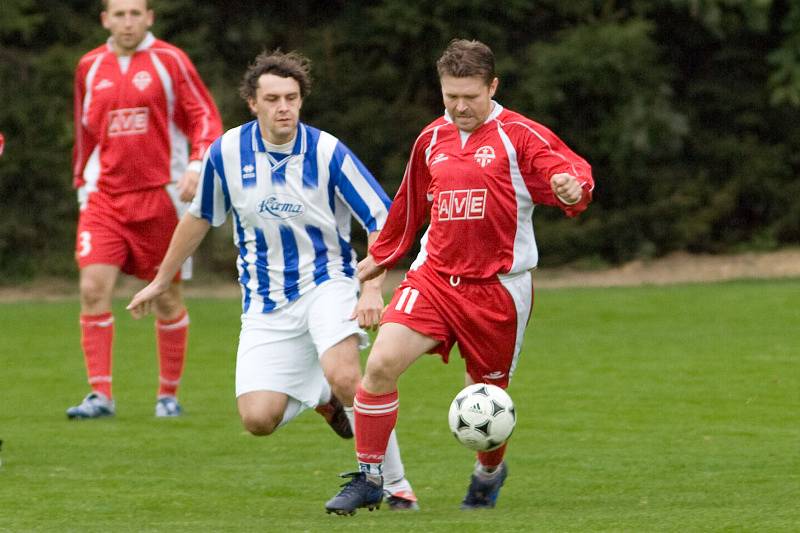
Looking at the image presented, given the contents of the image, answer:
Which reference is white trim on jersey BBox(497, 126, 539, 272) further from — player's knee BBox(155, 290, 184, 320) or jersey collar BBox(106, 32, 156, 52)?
jersey collar BBox(106, 32, 156, 52)

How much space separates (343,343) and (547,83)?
1237cm

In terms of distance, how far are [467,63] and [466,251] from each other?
28.5 inches

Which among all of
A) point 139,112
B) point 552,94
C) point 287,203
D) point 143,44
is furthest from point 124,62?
point 552,94

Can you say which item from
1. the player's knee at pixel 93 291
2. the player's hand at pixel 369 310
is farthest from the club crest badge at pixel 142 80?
the player's hand at pixel 369 310

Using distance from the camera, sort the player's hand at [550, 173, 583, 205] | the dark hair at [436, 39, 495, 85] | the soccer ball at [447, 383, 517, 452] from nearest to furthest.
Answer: the player's hand at [550, 173, 583, 205], the soccer ball at [447, 383, 517, 452], the dark hair at [436, 39, 495, 85]

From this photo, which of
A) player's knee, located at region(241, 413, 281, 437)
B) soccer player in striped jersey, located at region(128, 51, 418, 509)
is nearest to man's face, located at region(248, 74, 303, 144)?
soccer player in striped jersey, located at region(128, 51, 418, 509)

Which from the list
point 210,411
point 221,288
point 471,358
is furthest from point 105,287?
point 221,288

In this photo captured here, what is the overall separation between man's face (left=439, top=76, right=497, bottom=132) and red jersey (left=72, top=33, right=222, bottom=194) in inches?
126

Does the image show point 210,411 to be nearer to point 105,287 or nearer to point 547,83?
point 105,287

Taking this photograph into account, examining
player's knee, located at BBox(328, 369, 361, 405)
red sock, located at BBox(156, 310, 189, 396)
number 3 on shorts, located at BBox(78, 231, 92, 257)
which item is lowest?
red sock, located at BBox(156, 310, 189, 396)

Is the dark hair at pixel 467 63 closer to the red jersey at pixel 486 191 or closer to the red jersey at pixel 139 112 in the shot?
the red jersey at pixel 486 191

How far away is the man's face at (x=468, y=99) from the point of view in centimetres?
623

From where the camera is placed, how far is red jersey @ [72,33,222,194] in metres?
9.30

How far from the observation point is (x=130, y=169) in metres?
9.34
